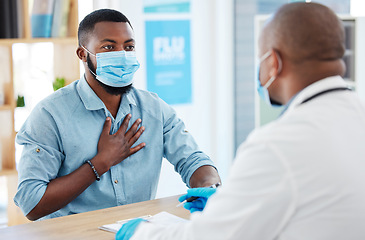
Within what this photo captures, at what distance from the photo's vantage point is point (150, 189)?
80.4 inches

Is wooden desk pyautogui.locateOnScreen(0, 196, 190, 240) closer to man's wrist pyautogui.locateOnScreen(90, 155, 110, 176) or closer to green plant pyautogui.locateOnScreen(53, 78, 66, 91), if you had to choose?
man's wrist pyautogui.locateOnScreen(90, 155, 110, 176)

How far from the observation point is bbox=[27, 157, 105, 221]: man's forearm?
175cm

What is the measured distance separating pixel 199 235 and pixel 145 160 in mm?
1057

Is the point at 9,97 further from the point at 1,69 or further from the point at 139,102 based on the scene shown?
the point at 139,102

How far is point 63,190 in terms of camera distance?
1770mm

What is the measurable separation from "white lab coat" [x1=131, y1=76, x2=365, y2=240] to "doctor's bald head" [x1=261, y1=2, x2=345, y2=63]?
0.13 meters

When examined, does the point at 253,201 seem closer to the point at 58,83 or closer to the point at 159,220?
the point at 159,220

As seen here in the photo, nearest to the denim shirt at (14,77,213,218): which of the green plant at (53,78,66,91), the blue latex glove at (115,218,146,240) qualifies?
the blue latex glove at (115,218,146,240)

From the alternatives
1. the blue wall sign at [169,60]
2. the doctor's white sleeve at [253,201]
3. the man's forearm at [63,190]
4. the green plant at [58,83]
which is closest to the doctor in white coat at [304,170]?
the doctor's white sleeve at [253,201]

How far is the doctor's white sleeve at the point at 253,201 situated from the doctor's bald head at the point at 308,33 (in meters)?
0.24

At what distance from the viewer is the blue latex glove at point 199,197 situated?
157 centimetres

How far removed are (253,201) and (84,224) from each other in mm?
831

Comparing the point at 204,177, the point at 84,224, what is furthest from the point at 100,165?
the point at 204,177

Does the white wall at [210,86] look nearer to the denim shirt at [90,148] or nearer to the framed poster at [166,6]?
the framed poster at [166,6]
